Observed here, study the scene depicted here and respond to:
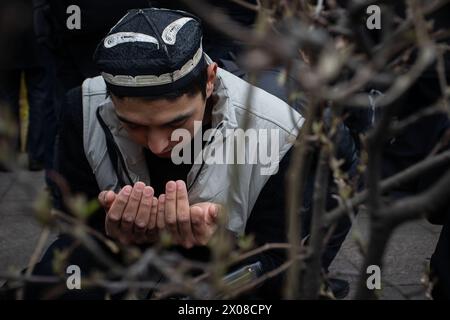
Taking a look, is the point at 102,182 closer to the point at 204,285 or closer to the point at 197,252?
the point at 197,252

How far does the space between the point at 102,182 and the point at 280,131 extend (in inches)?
23.9

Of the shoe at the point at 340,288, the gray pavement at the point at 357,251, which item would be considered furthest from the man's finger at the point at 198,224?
the gray pavement at the point at 357,251

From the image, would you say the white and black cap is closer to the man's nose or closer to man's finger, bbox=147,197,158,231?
the man's nose

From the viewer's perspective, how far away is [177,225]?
2193 millimetres

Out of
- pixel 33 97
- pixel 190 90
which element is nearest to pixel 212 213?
pixel 190 90

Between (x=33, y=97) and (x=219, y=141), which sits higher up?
(x=33, y=97)

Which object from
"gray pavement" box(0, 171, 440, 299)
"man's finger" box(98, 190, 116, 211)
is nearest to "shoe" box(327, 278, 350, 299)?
"gray pavement" box(0, 171, 440, 299)

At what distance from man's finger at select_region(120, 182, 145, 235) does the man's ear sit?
1.35 ft

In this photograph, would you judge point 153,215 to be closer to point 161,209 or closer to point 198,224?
point 161,209

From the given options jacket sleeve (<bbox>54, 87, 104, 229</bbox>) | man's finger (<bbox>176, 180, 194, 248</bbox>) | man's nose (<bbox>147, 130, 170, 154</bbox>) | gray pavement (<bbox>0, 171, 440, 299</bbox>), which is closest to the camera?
man's finger (<bbox>176, 180, 194, 248</bbox>)

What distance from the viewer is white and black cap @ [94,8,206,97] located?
2.19m

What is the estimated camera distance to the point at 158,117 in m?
2.24

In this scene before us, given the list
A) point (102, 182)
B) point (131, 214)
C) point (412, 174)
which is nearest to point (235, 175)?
point (412, 174)

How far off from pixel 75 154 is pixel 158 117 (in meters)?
0.46
